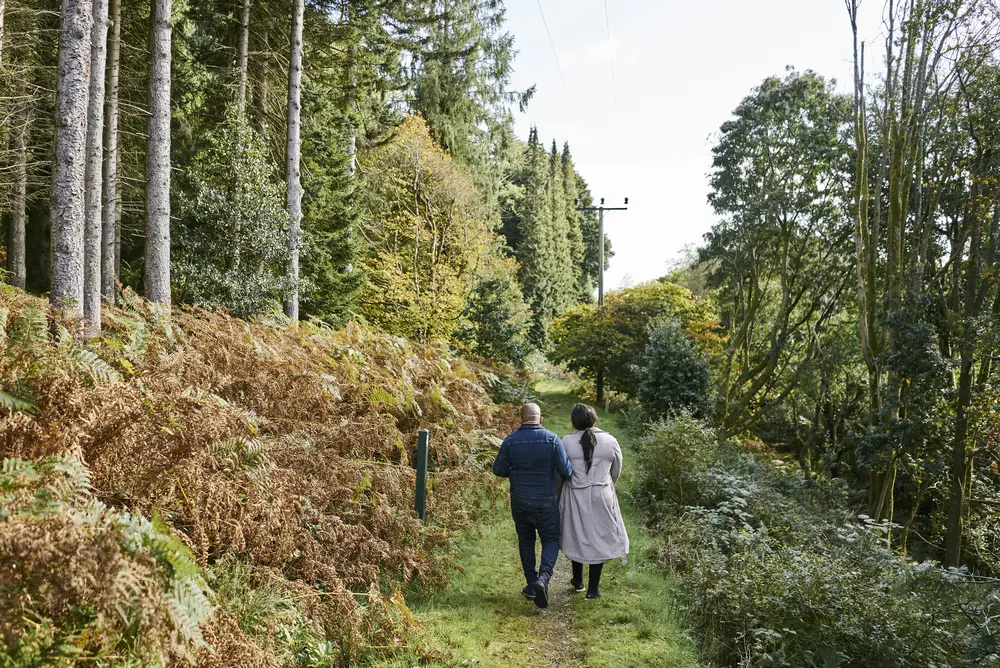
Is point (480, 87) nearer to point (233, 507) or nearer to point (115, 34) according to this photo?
point (115, 34)

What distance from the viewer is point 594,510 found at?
5598 mm

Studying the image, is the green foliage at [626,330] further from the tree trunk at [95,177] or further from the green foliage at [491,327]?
the tree trunk at [95,177]

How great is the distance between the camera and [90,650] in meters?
2.77

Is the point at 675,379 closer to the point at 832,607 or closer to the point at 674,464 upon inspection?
the point at 674,464

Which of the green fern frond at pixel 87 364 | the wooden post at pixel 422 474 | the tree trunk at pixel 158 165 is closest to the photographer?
the green fern frond at pixel 87 364

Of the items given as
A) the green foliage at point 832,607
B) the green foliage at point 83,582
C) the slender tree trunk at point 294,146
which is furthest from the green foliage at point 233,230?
the green foliage at point 83,582

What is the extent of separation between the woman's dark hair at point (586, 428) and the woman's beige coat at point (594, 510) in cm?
5

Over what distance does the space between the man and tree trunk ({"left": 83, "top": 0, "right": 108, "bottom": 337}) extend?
4682mm

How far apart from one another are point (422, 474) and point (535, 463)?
1655mm

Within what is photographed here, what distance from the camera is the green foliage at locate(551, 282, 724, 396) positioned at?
23.6m

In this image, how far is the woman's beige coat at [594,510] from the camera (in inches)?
218

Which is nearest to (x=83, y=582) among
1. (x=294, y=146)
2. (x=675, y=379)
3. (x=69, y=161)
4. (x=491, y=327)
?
(x=69, y=161)

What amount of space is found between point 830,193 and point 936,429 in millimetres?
9839

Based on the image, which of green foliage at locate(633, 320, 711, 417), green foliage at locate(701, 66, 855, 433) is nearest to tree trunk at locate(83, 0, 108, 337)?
green foliage at locate(633, 320, 711, 417)
